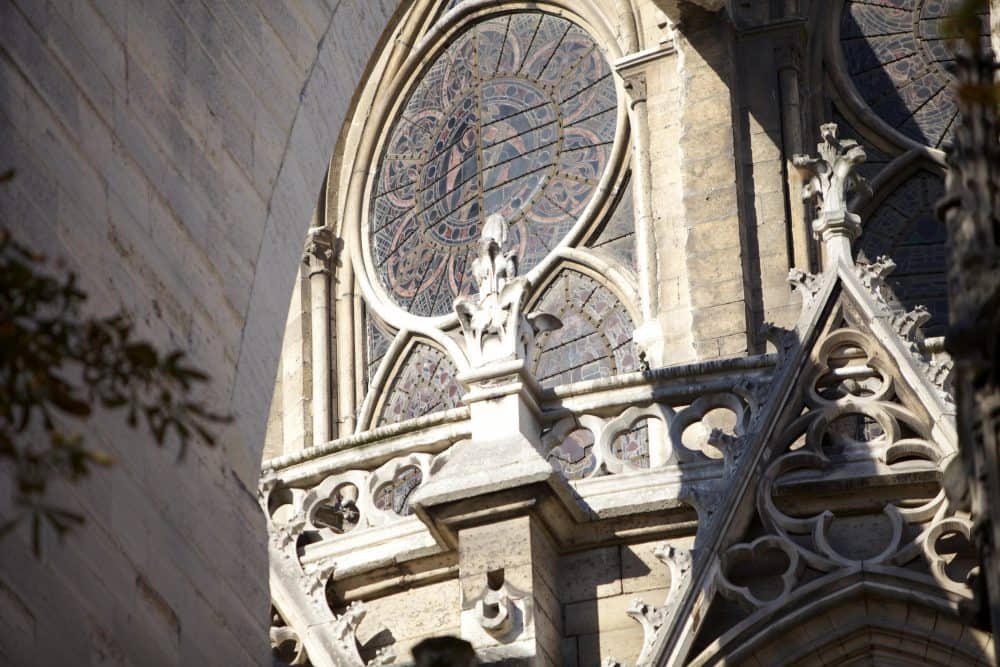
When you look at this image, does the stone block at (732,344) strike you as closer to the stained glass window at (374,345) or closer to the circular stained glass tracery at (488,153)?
the circular stained glass tracery at (488,153)

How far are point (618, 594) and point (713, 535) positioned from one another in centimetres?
65

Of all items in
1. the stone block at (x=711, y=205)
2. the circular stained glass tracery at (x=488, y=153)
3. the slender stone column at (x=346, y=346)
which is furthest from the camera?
the slender stone column at (x=346, y=346)

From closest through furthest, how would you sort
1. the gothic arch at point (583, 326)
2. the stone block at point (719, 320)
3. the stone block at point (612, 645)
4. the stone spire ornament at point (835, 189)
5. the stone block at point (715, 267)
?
the stone block at point (612, 645) < the stone spire ornament at point (835, 189) < the stone block at point (719, 320) < the stone block at point (715, 267) < the gothic arch at point (583, 326)

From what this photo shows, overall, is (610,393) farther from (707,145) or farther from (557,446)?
(707,145)

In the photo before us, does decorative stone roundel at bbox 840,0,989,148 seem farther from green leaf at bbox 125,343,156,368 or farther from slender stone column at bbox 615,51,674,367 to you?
green leaf at bbox 125,343,156,368

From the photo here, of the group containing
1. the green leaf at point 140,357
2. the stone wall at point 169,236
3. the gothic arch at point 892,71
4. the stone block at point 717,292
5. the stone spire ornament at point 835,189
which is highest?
the gothic arch at point 892,71

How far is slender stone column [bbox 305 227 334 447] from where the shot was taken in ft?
55.5

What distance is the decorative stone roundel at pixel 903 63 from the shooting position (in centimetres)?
1562

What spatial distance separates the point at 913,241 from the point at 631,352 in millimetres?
1845

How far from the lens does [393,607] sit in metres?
11.5

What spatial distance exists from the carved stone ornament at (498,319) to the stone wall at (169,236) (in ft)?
9.59

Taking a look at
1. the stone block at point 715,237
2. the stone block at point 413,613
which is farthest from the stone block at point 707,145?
the stone block at point 413,613

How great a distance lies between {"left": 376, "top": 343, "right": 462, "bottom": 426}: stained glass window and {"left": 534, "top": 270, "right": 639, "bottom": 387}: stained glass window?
0.82 meters

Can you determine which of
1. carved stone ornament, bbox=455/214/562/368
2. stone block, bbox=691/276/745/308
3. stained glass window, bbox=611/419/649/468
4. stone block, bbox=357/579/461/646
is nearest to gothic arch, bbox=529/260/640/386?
stained glass window, bbox=611/419/649/468
